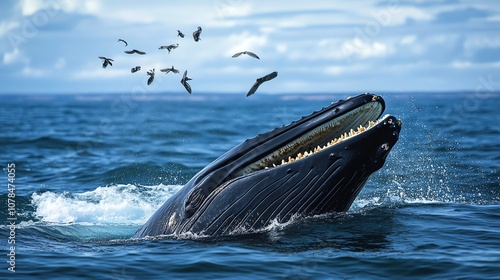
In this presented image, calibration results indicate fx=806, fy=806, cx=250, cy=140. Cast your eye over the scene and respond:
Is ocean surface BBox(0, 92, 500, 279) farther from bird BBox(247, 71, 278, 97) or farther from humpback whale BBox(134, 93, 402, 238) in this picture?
bird BBox(247, 71, 278, 97)

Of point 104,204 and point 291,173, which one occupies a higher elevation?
point 291,173

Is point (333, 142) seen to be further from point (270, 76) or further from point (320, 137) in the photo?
point (270, 76)

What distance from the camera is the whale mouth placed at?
10055 millimetres

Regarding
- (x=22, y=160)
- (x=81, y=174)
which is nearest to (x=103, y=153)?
(x=22, y=160)

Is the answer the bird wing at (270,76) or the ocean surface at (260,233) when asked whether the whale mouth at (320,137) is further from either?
the bird wing at (270,76)

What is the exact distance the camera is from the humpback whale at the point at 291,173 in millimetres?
9805

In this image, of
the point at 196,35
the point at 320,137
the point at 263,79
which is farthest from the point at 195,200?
the point at 196,35

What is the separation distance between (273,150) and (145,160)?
1438 cm

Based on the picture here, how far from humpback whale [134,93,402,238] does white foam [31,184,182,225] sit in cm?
453

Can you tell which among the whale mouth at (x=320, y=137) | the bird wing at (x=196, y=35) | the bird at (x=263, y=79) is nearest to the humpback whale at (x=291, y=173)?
the whale mouth at (x=320, y=137)

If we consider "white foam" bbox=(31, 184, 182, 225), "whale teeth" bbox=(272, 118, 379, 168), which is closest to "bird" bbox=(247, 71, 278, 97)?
"whale teeth" bbox=(272, 118, 379, 168)

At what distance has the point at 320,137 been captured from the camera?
10234 millimetres

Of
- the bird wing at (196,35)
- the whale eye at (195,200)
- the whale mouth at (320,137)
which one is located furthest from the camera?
the bird wing at (196,35)

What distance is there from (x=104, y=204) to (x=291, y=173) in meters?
7.30
